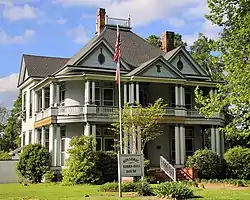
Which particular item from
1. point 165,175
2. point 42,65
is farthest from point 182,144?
point 42,65

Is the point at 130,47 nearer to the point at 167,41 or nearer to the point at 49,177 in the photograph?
the point at 167,41

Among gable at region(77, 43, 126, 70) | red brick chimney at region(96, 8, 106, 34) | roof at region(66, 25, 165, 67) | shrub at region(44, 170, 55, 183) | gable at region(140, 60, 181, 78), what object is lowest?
shrub at region(44, 170, 55, 183)

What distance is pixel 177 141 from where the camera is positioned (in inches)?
1332

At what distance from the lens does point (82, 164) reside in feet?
94.8

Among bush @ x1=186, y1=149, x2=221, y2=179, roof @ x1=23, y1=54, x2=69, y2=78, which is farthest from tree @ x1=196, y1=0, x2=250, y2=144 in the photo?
roof @ x1=23, y1=54, x2=69, y2=78

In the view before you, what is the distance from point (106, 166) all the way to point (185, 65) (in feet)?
42.5

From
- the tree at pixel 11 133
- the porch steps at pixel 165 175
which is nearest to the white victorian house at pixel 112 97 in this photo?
the porch steps at pixel 165 175

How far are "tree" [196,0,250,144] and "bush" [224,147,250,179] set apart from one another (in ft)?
45.3

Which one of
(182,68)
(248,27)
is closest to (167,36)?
(182,68)

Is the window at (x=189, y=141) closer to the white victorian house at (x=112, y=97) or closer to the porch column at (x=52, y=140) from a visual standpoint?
the white victorian house at (x=112, y=97)

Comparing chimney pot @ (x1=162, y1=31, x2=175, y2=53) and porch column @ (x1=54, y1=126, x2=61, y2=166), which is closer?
porch column @ (x1=54, y1=126, x2=61, y2=166)

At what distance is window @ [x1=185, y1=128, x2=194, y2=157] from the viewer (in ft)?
122

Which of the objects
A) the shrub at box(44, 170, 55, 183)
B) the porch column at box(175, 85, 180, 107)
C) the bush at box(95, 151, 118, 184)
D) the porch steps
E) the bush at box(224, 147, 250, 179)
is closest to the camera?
the bush at box(95, 151, 118, 184)

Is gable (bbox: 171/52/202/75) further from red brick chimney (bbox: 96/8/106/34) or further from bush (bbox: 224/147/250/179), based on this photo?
bush (bbox: 224/147/250/179)
